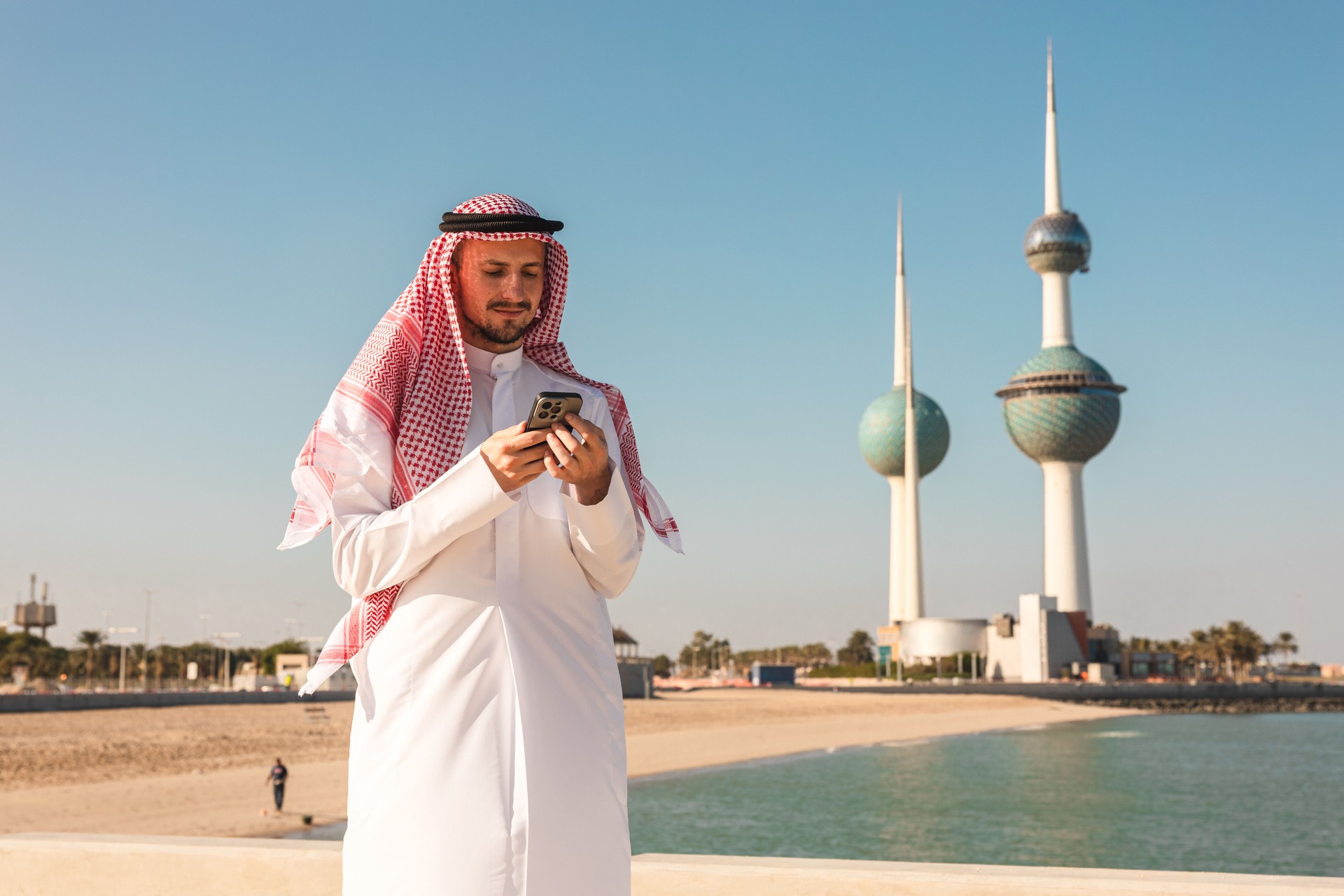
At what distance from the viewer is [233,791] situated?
28.1m

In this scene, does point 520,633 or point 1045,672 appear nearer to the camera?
point 520,633

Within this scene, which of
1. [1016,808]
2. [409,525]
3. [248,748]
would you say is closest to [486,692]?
[409,525]

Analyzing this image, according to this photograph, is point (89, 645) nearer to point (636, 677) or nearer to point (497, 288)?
point (636, 677)

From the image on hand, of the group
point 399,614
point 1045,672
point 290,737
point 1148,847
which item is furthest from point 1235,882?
point 1045,672

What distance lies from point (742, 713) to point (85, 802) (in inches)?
1632

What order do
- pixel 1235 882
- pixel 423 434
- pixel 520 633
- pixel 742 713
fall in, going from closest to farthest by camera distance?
pixel 520 633 < pixel 423 434 < pixel 1235 882 < pixel 742 713

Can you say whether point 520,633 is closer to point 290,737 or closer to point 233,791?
point 233,791

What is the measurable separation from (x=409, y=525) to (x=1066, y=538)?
13340cm

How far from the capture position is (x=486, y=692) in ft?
7.37

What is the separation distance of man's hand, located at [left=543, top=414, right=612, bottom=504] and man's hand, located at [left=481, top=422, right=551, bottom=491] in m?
0.02

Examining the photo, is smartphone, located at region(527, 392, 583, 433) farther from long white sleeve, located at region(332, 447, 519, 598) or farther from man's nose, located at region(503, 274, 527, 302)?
man's nose, located at region(503, 274, 527, 302)

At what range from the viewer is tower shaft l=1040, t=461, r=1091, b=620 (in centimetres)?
Answer: 12812

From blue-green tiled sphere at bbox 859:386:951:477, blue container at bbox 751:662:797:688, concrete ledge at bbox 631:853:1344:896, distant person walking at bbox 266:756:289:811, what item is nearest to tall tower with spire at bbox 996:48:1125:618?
blue-green tiled sphere at bbox 859:386:951:477

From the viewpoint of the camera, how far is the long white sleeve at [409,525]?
7.16 ft
